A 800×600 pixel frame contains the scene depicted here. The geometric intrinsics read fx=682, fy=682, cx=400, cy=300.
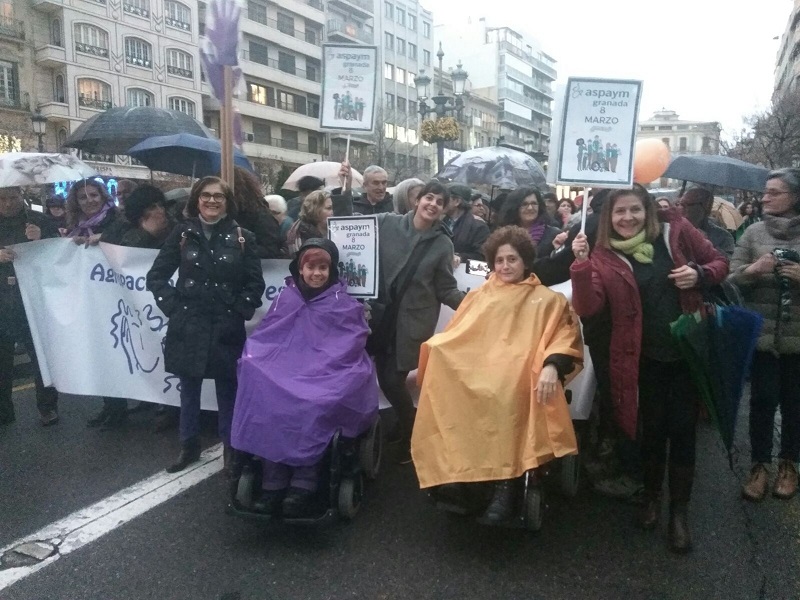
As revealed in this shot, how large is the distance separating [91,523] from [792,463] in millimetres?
4196

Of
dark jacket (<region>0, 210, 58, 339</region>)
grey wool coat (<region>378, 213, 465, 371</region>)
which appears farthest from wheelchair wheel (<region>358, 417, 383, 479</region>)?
dark jacket (<region>0, 210, 58, 339</region>)

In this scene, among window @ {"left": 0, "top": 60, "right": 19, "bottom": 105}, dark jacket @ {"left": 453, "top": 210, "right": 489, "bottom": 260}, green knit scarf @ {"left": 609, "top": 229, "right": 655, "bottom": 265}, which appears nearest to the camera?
green knit scarf @ {"left": 609, "top": 229, "right": 655, "bottom": 265}

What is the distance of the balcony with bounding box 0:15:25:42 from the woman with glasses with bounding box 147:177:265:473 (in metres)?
37.0

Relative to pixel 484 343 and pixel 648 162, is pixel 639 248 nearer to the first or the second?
pixel 648 162

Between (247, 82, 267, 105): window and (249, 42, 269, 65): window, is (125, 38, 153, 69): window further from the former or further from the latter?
(249, 42, 269, 65): window

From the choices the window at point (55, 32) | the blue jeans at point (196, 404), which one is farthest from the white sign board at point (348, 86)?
the window at point (55, 32)

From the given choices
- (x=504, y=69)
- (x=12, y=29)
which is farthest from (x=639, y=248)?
(x=504, y=69)

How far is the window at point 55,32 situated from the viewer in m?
35.8

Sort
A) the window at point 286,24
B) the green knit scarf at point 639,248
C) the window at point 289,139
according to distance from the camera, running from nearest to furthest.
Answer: the green knit scarf at point 639,248 → the window at point 286,24 → the window at point 289,139

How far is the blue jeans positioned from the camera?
4.52m

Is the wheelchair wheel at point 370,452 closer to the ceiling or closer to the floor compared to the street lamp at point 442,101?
closer to the floor

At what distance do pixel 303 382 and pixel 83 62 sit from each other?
38583 millimetres

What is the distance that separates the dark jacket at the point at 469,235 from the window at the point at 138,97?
36.9 meters

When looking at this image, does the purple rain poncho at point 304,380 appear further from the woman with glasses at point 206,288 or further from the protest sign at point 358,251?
the woman with glasses at point 206,288
